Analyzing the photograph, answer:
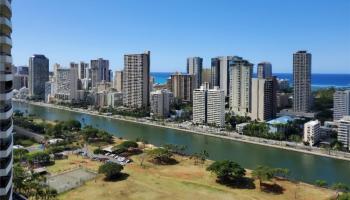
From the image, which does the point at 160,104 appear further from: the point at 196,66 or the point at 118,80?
the point at 196,66

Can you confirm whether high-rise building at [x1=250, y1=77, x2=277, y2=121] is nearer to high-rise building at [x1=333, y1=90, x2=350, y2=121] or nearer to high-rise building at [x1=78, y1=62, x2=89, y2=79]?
high-rise building at [x1=333, y1=90, x2=350, y2=121]

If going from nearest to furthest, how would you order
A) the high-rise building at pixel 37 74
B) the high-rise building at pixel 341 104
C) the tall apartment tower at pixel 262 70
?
the high-rise building at pixel 341 104, the tall apartment tower at pixel 262 70, the high-rise building at pixel 37 74

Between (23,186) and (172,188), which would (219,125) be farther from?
(23,186)

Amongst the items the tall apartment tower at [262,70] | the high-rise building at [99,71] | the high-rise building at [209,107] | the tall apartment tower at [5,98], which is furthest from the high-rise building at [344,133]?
the high-rise building at [99,71]

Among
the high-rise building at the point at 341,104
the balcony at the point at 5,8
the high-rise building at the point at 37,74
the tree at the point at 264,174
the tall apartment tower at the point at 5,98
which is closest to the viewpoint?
the balcony at the point at 5,8

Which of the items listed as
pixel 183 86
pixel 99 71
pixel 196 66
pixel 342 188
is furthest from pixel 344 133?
pixel 99 71

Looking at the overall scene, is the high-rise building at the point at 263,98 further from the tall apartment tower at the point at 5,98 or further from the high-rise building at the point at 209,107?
the tall apartment tower at the point at 5,98
